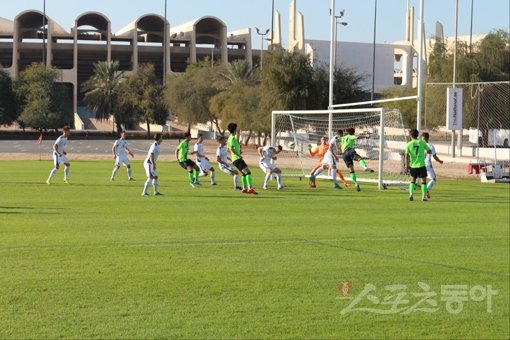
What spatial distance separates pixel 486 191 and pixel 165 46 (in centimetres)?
8046

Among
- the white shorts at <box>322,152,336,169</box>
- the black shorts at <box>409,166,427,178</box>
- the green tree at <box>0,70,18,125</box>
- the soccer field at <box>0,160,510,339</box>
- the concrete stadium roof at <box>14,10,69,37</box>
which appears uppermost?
the concrete stadium roof at <box>14,10,69,37</box>

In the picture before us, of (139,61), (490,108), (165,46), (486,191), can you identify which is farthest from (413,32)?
(486,191)

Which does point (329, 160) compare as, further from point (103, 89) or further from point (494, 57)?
point (103, 89)

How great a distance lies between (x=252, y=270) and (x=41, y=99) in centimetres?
8018

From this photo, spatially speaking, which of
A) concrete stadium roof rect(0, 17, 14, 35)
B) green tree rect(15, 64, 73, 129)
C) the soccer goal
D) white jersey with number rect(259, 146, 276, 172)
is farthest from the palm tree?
white jersey with number rect(259, 146, 276, 172)

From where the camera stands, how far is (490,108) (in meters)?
49.6

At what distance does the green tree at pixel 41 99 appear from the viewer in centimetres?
8638

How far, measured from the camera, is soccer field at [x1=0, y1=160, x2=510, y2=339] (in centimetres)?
793

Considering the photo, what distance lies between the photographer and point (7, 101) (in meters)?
88.4

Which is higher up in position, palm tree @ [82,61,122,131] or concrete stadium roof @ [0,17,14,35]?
concrete stadium roof @ [0,17,14,35]

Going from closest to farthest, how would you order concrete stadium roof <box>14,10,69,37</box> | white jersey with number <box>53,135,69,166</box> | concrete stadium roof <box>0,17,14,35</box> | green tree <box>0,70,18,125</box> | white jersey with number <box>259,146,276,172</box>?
1. white jersey with number <box>259,146,276,172</box>
2. white jersey with number <box>53,135,69,166</box>
3. green tree <box>0,70,18,125</box>
4. concrete stadium roof <box>14,10,69,37</box>
5. concrete stadium roof <box>0,17,14,35</box>

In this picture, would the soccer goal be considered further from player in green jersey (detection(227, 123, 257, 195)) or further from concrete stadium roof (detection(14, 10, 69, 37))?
concrete stadium roof (detection(14, 10, 69, 37))

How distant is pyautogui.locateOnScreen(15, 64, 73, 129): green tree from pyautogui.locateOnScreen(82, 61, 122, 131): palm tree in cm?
535

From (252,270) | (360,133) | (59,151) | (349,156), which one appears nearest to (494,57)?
(360,133)
